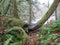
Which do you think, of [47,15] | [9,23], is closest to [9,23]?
[9,23]

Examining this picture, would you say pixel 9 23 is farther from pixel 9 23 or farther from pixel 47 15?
pixel 47 15

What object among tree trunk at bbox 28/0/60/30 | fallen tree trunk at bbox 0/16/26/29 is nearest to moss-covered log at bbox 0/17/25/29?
fallen tree trunk at bbox 0/16/26/29

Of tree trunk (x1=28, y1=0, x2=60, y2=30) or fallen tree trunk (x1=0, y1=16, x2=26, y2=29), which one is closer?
tree trunk (x1=28, y1=0, x2=60, y2=30)

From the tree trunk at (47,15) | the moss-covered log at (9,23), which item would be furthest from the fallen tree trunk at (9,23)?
the tree trunk at (47,15)

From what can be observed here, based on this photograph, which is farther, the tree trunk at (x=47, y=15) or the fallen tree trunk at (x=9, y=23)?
the fallen tree trunk at (x=9, y=23)

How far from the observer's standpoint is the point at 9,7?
33.9 feet

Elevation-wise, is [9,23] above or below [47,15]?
below

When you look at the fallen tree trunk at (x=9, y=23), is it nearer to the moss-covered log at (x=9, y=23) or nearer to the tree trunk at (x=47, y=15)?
the moss-covered log at (x=9, y=23)

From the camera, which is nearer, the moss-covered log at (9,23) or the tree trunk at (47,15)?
the tree trunk at (47,15)

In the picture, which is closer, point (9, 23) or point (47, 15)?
point (47, 15)

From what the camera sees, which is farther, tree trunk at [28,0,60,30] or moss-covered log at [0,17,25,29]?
moss-covered log at [0,17,25,29]

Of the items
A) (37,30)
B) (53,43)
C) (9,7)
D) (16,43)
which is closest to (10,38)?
(16,43)

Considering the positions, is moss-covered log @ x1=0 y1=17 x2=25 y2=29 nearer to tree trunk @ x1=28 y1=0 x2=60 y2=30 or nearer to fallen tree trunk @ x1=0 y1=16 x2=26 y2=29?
fallen tree trunk @ x1=0 y1=16 x2=26 y2=29

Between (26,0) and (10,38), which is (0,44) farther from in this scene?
(26,0)
